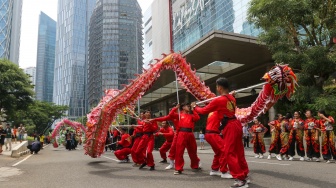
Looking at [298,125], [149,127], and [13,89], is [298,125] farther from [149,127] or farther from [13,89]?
[13,89]

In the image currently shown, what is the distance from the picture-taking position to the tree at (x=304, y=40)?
1356 centimetres

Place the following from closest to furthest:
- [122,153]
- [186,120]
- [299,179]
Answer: [299,179] < [186,120] < [122,153]

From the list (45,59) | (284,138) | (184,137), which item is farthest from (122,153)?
(45,59)

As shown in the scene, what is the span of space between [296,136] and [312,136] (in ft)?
1.82

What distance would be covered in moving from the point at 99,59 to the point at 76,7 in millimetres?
47176

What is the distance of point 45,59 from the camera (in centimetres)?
14712

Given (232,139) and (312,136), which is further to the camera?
(312,136)

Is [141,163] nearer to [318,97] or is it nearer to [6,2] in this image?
[318,97]

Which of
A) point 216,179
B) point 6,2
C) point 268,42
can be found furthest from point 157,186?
point 6,2

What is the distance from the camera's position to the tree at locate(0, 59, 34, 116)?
2622cm

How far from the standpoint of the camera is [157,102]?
44281mm

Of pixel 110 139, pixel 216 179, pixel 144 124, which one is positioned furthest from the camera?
pixel 110 139

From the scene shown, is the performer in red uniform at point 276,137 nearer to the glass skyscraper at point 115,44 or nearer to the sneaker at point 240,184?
the sneaker at point 240,184

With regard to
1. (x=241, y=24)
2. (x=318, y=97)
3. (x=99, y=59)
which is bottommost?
(x=318, y=97)
